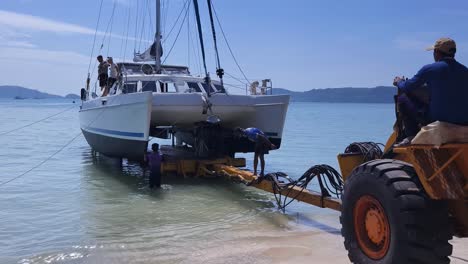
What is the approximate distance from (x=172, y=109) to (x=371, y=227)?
790 cm

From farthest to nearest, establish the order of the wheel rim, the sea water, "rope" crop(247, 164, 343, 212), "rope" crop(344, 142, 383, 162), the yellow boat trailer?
the yellow boat trailer
"rope" crop(247, 164, 343, 212)
the sea water
"rope" crop(344, 142, 383, 162)
the wheel rim

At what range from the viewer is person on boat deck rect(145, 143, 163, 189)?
10727 millimetres

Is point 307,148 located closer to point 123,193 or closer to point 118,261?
point 123,193

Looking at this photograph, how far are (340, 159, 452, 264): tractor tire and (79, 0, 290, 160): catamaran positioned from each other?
7314mm

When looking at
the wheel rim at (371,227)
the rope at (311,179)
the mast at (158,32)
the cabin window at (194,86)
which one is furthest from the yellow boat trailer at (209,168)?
the wheel rim at (371,227)

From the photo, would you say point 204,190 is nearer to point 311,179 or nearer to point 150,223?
point 150,223

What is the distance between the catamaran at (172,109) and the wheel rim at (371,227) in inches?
287

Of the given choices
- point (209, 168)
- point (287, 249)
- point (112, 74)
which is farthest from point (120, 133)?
point (287, 249)

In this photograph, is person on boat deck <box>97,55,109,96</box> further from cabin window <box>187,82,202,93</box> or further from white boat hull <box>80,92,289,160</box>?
cabin window <box>187,82,202,93</box>

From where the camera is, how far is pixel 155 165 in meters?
10.9

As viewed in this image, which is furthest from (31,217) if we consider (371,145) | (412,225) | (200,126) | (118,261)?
(412,225)

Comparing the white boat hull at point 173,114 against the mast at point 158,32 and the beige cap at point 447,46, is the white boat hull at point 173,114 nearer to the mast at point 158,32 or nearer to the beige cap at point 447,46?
the mast at point 158,32

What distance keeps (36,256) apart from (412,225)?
4.79 meters

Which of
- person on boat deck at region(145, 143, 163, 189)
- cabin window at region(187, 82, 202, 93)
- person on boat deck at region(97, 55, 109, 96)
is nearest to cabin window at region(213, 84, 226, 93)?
cabin window at region(187, 82, 202, 93)
